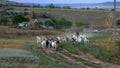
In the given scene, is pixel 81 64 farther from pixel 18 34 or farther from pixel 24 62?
pixel 18 34

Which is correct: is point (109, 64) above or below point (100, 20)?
above

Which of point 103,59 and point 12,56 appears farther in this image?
point 12,56

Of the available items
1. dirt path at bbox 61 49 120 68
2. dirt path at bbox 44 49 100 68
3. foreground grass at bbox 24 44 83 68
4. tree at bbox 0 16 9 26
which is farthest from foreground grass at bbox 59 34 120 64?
tree at bbox 0 16 9 26

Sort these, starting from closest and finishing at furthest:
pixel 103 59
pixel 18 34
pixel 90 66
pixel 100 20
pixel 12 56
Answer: pixel 90 66 < pixel 103 59 < pixel 12 56 < pixel 18 34 < pixel 100 20

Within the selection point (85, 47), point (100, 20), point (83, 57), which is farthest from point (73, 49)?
point (100, 20)

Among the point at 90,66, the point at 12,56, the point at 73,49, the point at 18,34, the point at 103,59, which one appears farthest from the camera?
the point at 18,34

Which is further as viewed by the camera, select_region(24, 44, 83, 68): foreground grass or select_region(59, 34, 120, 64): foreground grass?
select_region(59, 34, 120, 64): foreground grass

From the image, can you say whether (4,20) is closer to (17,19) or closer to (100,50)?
(17,19)

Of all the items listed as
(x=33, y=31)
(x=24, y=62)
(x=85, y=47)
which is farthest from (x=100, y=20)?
(x=24, y=62)

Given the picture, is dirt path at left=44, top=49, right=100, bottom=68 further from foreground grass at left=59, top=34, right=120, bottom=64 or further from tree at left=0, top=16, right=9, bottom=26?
tree at left=0, top=16, right=9, bottom=26

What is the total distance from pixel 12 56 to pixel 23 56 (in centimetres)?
67

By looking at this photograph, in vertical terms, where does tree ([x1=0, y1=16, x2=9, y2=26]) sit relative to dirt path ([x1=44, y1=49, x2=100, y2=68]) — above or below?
below

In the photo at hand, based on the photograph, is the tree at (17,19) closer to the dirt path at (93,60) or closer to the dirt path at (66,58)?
the dirt path at (66,58)

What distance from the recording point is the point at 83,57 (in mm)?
23203
